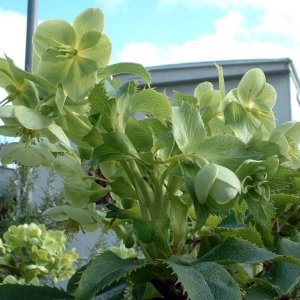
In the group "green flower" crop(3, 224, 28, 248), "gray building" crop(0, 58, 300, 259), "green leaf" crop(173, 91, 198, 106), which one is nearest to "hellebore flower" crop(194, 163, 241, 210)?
"green leaf" crop(173, 91, 198, 106)

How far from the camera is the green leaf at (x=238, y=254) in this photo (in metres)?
0.42

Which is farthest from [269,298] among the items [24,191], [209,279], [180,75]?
[180,75]

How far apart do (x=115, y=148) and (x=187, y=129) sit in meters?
0.05

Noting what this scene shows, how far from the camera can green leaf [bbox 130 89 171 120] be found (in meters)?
0.47

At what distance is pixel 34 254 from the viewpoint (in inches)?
57.6

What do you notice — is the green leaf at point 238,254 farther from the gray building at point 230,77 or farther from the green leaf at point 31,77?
the gray building at point 230,77

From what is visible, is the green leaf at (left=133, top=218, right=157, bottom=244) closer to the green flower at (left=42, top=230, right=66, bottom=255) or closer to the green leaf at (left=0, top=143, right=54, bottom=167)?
the green leaf at (left=0, top=143, right=54, bottom=167)

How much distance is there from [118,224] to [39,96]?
139mm

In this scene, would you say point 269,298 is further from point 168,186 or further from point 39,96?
point 39,96

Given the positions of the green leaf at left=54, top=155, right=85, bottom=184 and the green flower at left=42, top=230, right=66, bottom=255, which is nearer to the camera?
the green leaf at left=54, top=155, right=85, bottom=184

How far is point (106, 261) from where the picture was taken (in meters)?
0.44

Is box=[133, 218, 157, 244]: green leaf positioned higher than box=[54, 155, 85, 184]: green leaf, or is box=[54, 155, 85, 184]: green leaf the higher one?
box=[54, 155, 85, 184]: green leaf

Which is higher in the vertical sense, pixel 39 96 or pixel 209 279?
pixel 39 96

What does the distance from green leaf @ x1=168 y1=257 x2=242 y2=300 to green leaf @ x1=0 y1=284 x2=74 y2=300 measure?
105mm
